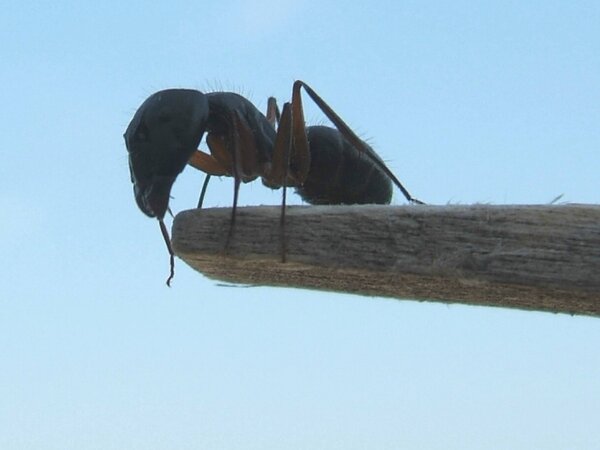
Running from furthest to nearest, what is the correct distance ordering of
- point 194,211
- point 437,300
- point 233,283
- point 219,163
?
1. point 219,163
2. point 233,283
3. point 437,300
4. point 194,211

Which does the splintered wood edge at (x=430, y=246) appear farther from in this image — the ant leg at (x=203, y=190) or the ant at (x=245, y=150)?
the ant leg at (x=203, y=190)

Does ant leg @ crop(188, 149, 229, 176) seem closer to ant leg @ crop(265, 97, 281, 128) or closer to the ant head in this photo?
ant leg @ crop(265, 97, 281, 128)

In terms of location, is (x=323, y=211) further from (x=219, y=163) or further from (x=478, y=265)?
(x=219, y=163)

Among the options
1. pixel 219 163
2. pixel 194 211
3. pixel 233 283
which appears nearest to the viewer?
pixel 194 211

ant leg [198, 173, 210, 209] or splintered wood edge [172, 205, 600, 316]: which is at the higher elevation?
ant leg [198, 173, 210, 209]

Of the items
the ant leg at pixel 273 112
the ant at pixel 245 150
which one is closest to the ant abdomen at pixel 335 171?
the ant at pixel 245 150

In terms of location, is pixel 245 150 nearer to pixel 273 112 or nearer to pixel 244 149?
pixel 244 149

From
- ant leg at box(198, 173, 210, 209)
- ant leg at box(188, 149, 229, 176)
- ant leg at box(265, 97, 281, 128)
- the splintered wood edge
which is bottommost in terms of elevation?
the splintered wood edge

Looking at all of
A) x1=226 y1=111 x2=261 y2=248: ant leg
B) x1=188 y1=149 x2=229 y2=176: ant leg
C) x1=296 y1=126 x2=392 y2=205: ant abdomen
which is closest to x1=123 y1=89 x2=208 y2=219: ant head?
x1=226 y1=111 x2=261 y2=248: ant leg

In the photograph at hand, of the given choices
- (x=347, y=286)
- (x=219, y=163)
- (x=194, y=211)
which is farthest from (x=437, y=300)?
(x=219, y=163)
